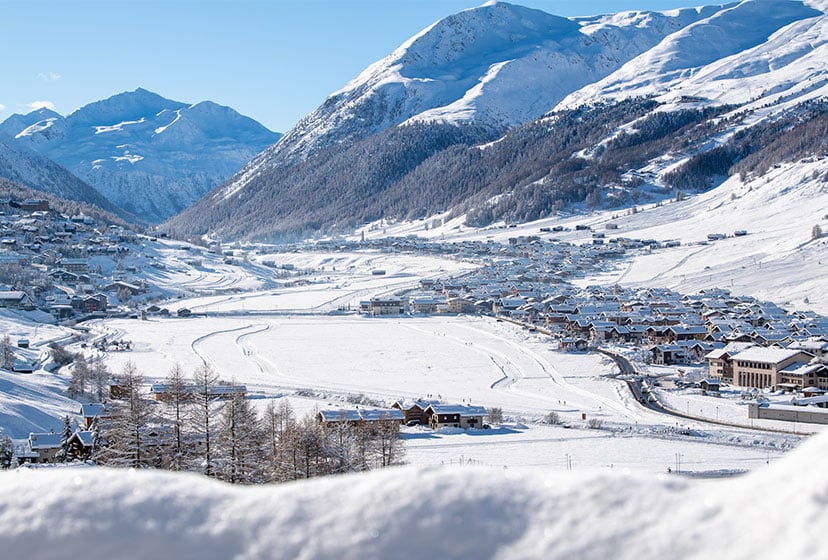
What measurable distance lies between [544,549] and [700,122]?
154823 millimetres

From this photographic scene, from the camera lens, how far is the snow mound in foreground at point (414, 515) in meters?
2.98

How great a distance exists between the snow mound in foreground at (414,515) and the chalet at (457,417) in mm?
22890

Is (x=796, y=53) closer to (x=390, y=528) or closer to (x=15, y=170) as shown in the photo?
(x=15, y=170)

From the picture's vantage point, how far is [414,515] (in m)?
3.16

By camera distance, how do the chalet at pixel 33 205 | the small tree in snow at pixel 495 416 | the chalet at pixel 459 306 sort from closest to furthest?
1. the small tree in snow at pixel 495 416
2. the chalet at pixel 459 306
3. the chalet at pixel 33 205

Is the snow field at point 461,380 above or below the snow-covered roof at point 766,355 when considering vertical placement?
below

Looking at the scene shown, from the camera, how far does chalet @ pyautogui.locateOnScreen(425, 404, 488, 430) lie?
26141mm

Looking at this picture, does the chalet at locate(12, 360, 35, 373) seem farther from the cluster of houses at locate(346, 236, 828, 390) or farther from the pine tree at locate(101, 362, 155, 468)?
the cluster of houses at locate(346, 236, 828, 390)

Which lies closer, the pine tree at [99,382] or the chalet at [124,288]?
→ the pine tree at [99,382]

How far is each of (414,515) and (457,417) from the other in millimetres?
23338

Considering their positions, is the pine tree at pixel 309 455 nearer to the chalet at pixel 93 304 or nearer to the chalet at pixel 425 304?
the chalet at pixel 425 304

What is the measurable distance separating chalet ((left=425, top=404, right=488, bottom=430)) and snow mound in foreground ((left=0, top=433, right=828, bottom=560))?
22890 millimetres

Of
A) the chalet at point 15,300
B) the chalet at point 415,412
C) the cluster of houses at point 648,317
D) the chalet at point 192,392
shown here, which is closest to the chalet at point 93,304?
the chalet at point 15,300

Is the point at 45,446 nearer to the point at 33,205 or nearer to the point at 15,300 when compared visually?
the point at 15,300
